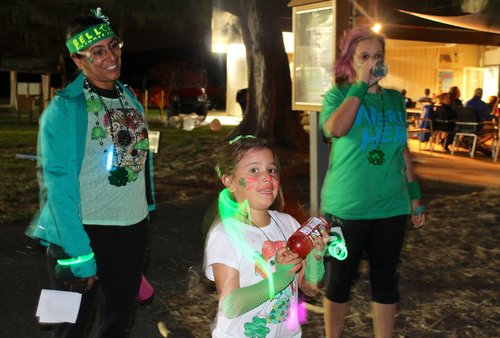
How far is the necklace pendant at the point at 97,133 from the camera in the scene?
2.91 metres

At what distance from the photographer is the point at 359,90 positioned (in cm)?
336

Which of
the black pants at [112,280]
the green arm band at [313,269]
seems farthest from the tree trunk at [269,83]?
the green arm band at [313,269]

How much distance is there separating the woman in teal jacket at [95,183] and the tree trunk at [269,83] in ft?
37.3

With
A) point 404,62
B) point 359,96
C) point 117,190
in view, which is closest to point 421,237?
point 359,96

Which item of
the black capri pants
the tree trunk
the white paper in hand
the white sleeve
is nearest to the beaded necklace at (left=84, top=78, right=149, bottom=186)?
the white paper in hand

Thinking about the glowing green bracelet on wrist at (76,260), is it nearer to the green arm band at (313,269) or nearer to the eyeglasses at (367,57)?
the green arm band at (313,269)

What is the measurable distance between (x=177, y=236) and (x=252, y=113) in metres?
7.77

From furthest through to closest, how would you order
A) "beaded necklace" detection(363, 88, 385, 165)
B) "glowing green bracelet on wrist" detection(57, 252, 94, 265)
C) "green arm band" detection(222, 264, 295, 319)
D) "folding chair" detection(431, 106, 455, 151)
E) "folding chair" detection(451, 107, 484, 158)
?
1. "folding chair" detection(431, 106, 455, 151)
2. "folding chair" detection(451, 107, 484, 158)
3. "beaded necklace" detection(363, 88, 385, 165)
4. "glowing green bracelet on wrist" detection(57, 252, 94, 265)
5. "green arm band" detection(222, 264, 295, 319)

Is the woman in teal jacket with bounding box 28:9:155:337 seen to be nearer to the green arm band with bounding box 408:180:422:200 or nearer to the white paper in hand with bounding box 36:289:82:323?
the white paper in hand with bounding box 36:289:82:323

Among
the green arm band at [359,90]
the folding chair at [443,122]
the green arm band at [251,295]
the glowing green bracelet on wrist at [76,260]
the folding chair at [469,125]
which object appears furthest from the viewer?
the folding chair at [443,122]

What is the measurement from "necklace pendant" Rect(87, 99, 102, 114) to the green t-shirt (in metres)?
1.23

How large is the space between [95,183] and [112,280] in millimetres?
471

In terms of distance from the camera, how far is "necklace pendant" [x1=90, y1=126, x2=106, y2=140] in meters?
2.91

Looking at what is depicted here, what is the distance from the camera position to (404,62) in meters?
25.4
